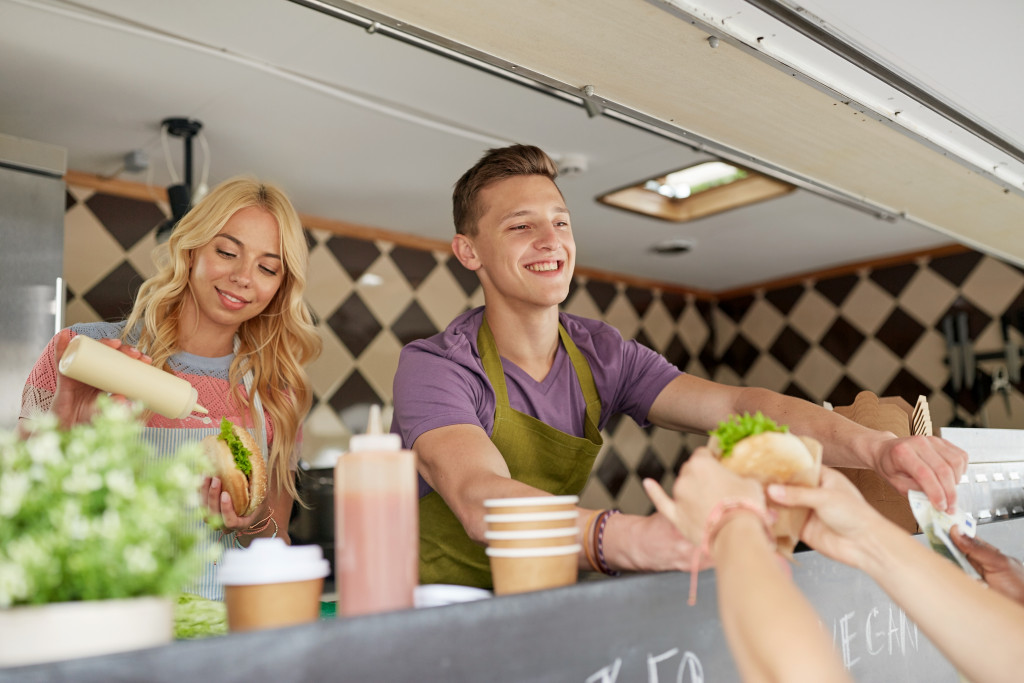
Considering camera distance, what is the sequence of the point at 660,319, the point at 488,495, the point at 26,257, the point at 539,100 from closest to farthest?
the point at 488,495 → the point at 26,257 → the point at 539,100 → the point at 660,319

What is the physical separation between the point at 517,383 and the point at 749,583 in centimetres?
89

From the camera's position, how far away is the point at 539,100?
229 cm

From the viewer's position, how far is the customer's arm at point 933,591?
2.41ft

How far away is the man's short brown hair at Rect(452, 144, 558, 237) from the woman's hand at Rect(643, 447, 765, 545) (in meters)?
0.94

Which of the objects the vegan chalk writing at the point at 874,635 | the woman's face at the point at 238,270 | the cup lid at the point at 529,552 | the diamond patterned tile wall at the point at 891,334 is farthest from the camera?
the diamond patterned tile wall at the point at 891,334

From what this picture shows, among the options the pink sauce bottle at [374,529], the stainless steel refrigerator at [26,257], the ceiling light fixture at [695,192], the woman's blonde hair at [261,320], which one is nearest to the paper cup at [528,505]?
the pink sauce bottle at [374,529]

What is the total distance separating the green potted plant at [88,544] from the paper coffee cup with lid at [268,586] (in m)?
0.07

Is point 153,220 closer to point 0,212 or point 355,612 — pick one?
point 0,212

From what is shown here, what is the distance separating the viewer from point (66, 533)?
0.54 m

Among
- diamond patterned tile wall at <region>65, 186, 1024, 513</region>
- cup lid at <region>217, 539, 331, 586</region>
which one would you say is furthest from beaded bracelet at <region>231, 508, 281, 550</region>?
diamond patterned tile wall at <region>65, 186, 1024, 513</region>

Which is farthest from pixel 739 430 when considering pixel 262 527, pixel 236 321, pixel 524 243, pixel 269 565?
pixel 236 321

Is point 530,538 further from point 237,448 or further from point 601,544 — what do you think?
point 237,448

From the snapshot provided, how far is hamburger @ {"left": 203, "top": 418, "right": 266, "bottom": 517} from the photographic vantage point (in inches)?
46.3

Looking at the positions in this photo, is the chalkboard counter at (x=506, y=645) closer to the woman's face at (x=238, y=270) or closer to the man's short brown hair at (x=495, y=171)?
the man's short brown hair at (x=495, y=171)
